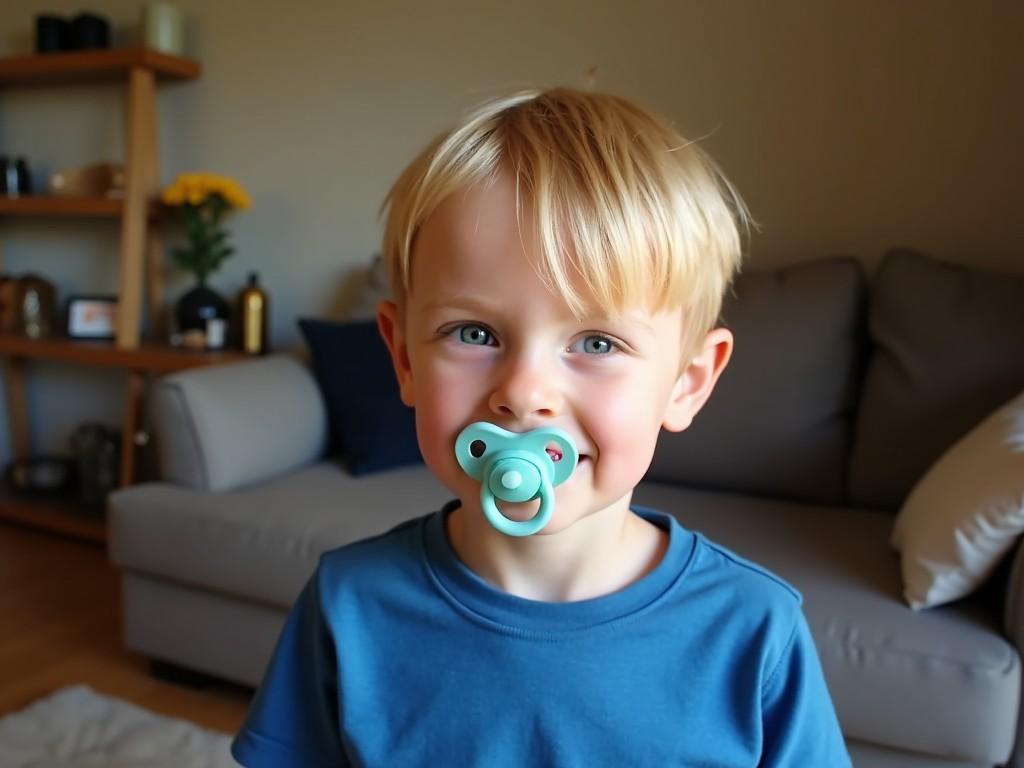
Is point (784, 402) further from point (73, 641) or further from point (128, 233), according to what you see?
point (128, 233)

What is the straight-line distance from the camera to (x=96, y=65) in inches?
104

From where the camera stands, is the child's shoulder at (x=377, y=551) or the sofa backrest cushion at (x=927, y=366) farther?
the sofa backrest cushion at (x=927, y=366)

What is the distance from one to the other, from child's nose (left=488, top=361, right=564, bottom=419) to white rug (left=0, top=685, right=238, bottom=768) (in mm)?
1282

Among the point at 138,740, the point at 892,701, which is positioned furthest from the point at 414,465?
the point at 892,701

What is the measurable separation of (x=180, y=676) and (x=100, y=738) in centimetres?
25

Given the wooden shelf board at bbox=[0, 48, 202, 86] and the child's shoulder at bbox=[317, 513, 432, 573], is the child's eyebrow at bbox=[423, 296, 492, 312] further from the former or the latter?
the wooden shelf board at bbox=[0, 48, 202, 86]

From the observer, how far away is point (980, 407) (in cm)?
165

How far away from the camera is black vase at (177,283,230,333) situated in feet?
8.66

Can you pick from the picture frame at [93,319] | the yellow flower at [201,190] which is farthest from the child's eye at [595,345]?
the picture frame at [93,319]

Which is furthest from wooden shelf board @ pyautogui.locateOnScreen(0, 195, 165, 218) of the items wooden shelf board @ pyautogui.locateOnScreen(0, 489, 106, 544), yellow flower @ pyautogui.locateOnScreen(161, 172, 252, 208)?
wooden shelf board @ pyautogui.locateOnScreen(0, 489, 106, 544)

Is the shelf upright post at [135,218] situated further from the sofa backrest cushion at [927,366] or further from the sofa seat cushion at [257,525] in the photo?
the sofa backrest cushion at [927,366]

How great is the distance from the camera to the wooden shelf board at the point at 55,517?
268 centimetres

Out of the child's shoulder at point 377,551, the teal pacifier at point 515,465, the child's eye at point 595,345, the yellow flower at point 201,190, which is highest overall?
the yellow flower at point 201,190

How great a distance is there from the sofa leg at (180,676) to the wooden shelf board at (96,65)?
167cm
